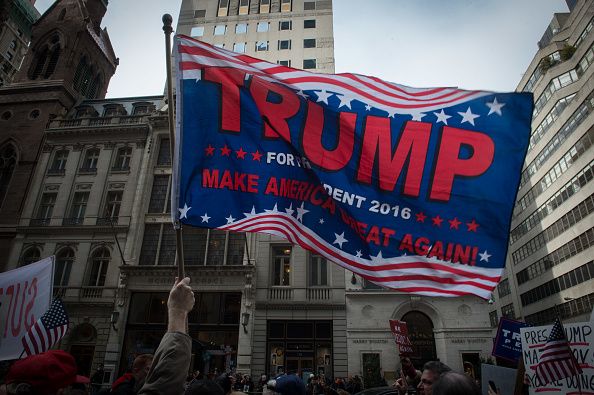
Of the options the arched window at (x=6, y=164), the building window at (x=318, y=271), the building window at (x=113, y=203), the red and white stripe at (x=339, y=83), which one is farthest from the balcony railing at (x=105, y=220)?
the red and white stripe at (x=339, y=83)

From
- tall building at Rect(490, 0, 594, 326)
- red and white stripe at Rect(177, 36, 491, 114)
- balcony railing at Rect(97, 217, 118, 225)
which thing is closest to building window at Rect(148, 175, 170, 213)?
balcony railing at Rect(97, 217, 118, 225)

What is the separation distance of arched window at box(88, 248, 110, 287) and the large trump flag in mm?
25203

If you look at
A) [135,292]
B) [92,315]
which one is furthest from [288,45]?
[92,315]

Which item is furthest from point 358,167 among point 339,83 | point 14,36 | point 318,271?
point 14,36

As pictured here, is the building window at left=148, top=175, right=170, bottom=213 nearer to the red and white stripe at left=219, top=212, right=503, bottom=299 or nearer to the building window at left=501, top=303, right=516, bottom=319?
the red and white stripe at left=219, top=212, right=503, bottom=299

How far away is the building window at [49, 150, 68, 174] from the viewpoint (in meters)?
31.5

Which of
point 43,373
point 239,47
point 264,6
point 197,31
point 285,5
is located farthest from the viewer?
point 264,6

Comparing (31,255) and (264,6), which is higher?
(264,6)

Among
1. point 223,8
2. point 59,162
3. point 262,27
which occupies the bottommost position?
point 59,162

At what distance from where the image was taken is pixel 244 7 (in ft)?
144

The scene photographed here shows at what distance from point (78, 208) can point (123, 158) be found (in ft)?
16.6

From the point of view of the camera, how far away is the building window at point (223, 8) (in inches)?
1720

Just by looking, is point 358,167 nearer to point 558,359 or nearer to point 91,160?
point 558,359

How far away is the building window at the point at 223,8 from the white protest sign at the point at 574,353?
44.7 metres
